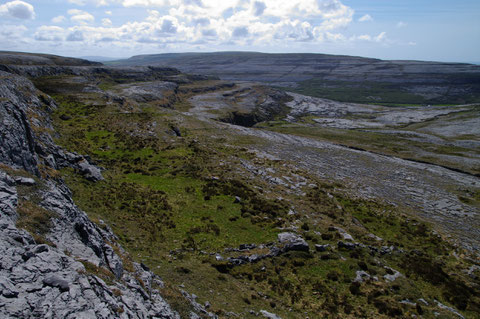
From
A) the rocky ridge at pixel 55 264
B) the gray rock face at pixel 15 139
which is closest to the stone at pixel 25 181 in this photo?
the rocky ridge at pixel 55 264

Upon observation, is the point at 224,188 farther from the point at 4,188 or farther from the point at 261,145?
the point at 261,145

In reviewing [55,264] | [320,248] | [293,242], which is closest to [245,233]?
[293,242]

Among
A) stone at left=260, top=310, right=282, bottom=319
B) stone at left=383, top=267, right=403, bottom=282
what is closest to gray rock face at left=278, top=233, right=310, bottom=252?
stone at left=383, top=267, right=403, bottom=282

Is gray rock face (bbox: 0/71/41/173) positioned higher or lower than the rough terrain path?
higher

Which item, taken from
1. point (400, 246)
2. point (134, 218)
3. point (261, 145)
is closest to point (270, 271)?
point (134, 218)

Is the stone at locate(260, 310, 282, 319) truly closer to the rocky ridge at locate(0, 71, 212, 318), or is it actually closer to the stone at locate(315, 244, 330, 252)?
the rocky ridge at locate(0, 71, 212, 318)

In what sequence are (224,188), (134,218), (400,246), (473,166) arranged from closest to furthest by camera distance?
(134,218) < (400,246) < (224,188) < (473,166)

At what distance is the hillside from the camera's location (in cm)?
1523

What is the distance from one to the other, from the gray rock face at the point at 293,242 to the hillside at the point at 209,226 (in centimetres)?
17

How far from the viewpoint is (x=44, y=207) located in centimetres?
1781

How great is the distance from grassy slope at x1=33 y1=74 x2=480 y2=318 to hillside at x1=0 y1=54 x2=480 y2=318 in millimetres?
175

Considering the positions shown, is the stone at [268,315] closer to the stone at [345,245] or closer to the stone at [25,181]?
the stone at [345,245]

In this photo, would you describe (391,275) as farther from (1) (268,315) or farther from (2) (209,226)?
(2) (209,226)

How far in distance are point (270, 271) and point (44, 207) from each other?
18.5m
